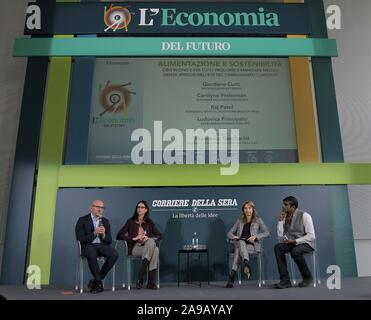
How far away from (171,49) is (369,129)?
296 cm

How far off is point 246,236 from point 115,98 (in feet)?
8.20

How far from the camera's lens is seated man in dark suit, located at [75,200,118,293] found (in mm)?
3818

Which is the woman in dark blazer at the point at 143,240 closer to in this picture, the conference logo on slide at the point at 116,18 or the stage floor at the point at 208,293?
the stage floor at the point at 208,293

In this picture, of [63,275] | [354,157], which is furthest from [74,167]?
[354,157]

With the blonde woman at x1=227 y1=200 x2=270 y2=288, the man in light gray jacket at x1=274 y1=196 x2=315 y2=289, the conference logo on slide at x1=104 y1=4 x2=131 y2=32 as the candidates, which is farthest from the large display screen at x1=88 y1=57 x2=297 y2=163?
the man in light gray jacket at x1=274 y1=196 x2=315 y2=289

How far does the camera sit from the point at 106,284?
14.8 feet

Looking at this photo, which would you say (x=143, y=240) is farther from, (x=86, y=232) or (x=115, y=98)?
(x=115, y=98)

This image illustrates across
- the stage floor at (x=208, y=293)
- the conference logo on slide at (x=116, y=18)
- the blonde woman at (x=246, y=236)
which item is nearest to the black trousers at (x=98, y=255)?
the stage floor at (x=208, y=293)

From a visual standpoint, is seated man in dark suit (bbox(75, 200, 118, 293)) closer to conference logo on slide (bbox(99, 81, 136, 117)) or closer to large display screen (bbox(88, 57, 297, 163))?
large display screen (bbox(88, 57, 297, 163))

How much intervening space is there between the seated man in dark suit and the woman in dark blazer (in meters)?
0.23

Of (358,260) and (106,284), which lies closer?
(106,284)

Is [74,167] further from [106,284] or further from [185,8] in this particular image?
[185,8]
